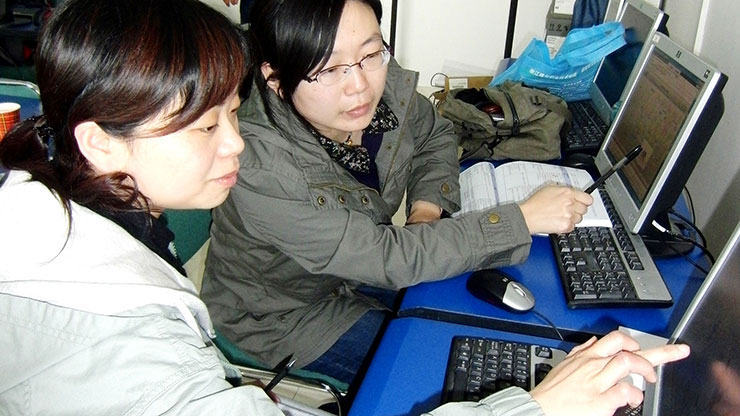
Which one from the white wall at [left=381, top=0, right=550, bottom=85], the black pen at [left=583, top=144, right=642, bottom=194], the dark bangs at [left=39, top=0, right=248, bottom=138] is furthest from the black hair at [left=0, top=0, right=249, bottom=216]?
the white wall at [left=381, top=0, right=550, bottom=85]

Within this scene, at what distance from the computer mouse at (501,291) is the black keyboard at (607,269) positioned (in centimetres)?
8

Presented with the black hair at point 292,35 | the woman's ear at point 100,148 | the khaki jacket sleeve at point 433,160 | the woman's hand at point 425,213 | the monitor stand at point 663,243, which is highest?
the black hair at point 292,35

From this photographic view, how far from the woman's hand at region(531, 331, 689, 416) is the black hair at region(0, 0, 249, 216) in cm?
56

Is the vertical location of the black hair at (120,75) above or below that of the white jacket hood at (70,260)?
above

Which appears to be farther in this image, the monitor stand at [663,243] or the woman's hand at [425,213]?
the woman's hand at [425,213]

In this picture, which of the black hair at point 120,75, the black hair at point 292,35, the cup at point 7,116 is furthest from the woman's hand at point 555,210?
the cup at point 7,116

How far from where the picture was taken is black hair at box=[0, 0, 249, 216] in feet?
2.19

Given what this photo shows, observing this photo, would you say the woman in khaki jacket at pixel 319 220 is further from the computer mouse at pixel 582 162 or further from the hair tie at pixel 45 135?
the computer mouse at pixel 582 162

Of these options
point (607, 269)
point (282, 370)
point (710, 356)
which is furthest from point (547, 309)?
point (282, 370)

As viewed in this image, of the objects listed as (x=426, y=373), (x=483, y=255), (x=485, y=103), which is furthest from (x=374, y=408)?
(x=485, y=103)

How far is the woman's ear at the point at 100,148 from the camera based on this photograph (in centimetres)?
70

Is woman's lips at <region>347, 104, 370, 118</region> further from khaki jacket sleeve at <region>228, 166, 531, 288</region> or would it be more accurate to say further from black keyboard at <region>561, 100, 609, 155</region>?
black keyboard at <region>561, 100, 609, 155</region>

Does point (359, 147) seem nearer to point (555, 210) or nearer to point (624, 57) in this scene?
point (555, 210)

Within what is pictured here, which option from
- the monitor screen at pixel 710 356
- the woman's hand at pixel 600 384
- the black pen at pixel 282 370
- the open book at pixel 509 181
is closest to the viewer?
the monitor screen at pixel 710 356
